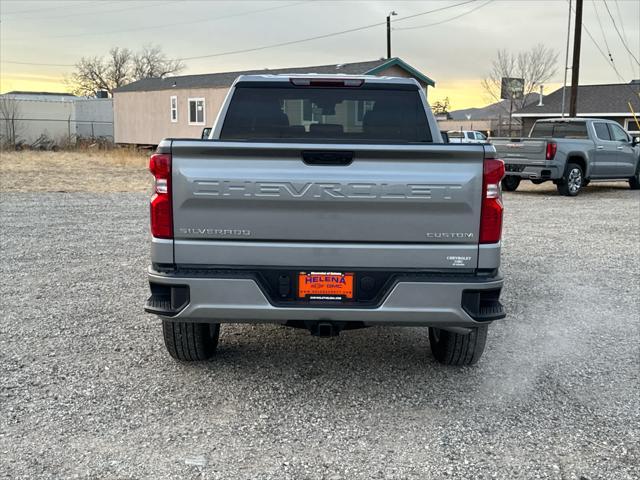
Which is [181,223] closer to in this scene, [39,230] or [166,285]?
[166,285]

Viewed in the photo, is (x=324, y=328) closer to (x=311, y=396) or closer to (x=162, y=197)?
(x=311, y=396)

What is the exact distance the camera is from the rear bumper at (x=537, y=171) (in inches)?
648

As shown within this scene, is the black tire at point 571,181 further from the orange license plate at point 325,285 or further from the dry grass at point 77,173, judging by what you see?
the orange license plate at point 325,285

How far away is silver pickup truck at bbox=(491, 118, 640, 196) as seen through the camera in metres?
16.5

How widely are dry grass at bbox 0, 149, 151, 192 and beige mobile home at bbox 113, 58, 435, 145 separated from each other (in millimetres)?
3222

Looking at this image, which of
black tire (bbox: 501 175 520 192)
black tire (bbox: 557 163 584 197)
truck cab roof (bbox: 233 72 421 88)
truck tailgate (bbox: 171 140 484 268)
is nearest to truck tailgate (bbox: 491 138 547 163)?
black tire (bbox: 557 163 584 197)

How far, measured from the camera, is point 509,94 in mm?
63656

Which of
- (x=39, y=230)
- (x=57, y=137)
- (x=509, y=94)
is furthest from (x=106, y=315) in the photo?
(x=509, y=94)

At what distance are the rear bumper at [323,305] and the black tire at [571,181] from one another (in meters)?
14.2

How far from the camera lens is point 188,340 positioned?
4523 mm

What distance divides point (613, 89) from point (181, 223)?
166ft

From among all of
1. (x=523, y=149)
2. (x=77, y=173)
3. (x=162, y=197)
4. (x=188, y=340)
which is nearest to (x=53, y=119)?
(x=77, y=173)

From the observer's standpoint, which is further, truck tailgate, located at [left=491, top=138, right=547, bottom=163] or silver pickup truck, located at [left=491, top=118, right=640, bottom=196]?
silver pickup truck, located at [left=491, top=118, right=640, bottom=196]

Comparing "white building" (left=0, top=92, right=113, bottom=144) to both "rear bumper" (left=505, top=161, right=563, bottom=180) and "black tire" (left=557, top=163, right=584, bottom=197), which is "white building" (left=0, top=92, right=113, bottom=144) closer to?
"rear bumper" (left=505, top=161, right=563, bottom=180)
